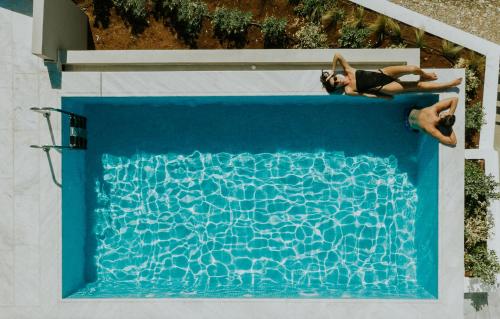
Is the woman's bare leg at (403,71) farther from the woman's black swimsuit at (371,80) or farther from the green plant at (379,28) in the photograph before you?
the green plant at (379,28)

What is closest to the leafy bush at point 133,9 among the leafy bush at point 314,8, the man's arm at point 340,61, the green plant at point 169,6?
the green plant at point 169,6

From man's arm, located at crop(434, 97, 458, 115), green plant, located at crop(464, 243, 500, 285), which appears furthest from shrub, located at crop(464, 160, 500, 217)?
man's arm, located at crop(434, 97, 458, 115)

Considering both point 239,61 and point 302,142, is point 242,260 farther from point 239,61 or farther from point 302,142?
point 239,61

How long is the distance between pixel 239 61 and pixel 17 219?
4101mm

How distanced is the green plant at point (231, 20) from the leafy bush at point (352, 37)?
1.52 metres

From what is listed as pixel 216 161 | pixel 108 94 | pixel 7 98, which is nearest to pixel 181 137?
pixel 216 161

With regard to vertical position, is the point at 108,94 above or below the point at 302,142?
above

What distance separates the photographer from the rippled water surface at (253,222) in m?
7.63

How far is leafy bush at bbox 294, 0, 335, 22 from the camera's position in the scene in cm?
739

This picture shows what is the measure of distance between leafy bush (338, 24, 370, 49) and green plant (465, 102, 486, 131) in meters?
1.92

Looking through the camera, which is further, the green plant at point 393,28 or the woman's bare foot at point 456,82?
the green plant at point 393,28

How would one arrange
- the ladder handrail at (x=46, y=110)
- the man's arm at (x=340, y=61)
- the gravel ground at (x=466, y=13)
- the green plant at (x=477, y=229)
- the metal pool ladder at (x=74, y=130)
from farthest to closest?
1. the gravel ground at (x=466, y=13)
2. the green plant at (x=477, y=229)
3. the metal pool ladder at (x=74, y=130)
4. the ladder handrail at (x=46, y=110)
5. the man's arm at (x=340, y=61)

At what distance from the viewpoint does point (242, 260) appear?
25.2 feet

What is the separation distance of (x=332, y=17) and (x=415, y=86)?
1791 mm
